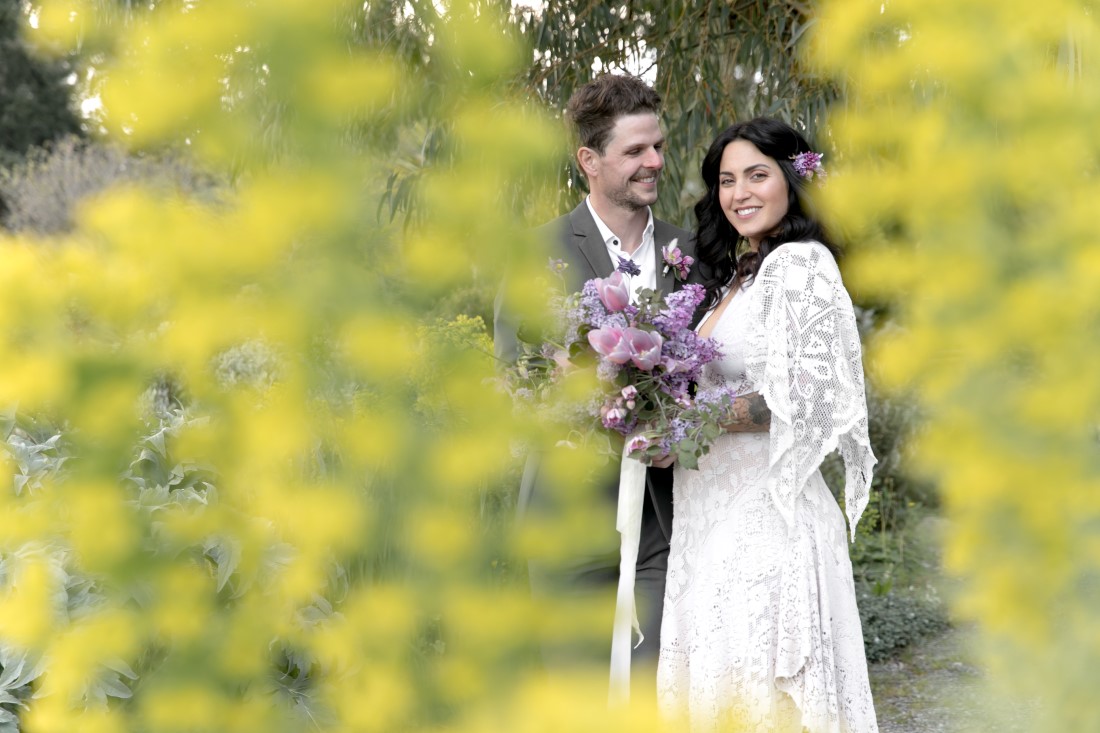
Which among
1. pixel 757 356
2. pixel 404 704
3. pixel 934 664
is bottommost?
pixel 934 664

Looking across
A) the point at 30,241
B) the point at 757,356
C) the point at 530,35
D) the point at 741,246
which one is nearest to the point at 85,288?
the point at 30,241

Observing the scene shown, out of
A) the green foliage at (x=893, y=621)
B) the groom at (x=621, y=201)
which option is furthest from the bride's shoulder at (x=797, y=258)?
the green foliage at (x=893, y=621)

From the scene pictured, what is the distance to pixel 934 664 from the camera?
5.11 metres

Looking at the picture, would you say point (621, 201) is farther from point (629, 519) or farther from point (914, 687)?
point (914, 687)

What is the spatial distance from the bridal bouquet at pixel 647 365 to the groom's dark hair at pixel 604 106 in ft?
2.00

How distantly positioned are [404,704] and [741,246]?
92.6 inches

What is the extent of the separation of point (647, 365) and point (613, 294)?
161 millimetres

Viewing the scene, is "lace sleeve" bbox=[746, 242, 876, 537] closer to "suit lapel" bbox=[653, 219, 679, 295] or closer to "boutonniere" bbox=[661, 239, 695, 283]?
"boutonniere" bbox=[661, 239, 695, 283]

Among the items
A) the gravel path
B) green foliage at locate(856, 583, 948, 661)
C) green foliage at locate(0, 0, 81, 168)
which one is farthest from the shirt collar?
green foliage at locate(0, 0, 81, 168)

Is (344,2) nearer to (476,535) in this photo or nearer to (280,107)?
(280,107)

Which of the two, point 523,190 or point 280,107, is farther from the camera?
point 523,190

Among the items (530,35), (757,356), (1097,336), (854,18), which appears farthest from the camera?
(530,35)

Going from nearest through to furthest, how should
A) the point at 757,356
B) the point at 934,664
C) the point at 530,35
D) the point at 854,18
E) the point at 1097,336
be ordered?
1. the point at 1097,336
2. the point at 854,18
3. the point at 757,356
4. the point at 530,35
5. the point at 934,664

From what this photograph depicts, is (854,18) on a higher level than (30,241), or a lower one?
higher
